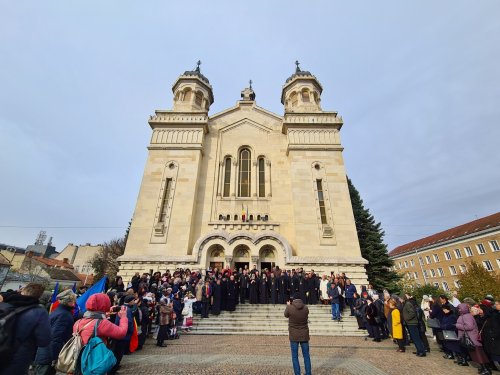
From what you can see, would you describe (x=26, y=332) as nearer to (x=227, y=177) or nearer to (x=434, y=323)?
(x=434, y=323)

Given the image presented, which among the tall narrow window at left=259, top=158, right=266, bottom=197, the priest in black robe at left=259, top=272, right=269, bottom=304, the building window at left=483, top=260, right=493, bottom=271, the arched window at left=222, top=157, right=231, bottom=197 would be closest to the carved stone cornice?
the tall narrow window at left=259, top=158, right=266, bottom=197

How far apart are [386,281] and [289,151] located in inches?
522

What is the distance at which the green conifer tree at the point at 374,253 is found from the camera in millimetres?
20344

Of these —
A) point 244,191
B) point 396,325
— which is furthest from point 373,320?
point 244,191

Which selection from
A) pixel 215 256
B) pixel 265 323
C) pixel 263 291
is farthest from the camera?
pixel 215 256

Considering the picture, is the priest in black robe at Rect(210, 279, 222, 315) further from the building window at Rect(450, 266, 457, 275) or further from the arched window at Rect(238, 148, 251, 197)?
the building window at Rect(450, 266, 457, 275)

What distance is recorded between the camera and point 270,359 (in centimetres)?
674

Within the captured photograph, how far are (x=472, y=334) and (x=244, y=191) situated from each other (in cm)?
1546

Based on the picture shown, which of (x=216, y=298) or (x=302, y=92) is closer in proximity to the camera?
(x=216, y=298)

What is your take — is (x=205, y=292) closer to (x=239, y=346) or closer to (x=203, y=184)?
(x=239, y=346)

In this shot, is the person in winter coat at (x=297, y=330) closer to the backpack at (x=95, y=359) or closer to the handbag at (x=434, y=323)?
the backpack at (x=95, y=359)

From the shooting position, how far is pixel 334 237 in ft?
56.1

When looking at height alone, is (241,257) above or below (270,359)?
above

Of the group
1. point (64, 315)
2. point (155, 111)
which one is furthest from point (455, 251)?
point (64, 315)
